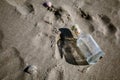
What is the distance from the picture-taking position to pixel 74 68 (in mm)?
2088

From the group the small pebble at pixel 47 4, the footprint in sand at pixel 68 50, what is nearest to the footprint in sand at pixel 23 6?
the small pebble at pixel 47 4

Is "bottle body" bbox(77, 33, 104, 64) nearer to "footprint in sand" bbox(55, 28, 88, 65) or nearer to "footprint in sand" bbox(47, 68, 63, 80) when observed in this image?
"footprint in sand" bbox(55, 28, 88, 65)

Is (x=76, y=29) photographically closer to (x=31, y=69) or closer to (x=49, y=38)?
(x=49, y=38)

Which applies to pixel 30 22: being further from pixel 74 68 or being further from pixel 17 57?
pixel 74 68

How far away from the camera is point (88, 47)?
86.3 inches

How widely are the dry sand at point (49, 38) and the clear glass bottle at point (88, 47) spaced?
0.06m

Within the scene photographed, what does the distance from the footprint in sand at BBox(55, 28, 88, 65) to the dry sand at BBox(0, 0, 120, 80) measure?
2 cm

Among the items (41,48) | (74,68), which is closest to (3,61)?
(41,48)

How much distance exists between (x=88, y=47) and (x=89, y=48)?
0.7 inches

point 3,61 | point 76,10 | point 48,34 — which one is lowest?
point 3,61

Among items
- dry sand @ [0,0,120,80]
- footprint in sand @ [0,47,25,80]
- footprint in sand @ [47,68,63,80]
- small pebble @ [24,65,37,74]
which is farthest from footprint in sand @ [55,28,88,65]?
footprint in sand @ [0,47,25,80]

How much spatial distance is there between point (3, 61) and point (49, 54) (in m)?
0.43

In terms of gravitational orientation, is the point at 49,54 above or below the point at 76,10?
below

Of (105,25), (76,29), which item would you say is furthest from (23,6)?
(105,25)
